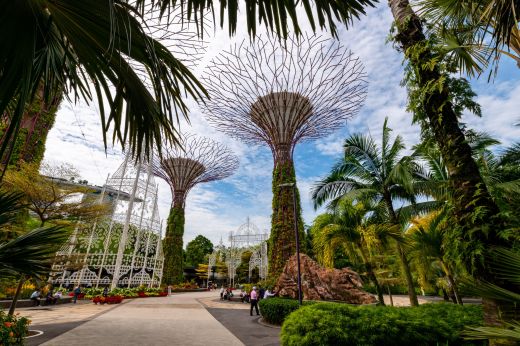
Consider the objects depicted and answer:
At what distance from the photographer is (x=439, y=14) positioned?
13.8 feet

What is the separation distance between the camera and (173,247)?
26672 mm

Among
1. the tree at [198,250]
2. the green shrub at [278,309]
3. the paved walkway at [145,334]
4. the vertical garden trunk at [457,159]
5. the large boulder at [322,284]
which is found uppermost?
the tree at [198,250]

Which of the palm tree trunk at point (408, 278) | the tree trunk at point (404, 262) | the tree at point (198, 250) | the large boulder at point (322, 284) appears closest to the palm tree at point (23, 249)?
the tree trunk at point (404, 262)

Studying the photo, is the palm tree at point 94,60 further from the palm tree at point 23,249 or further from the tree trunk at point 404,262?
the tree trunk at point 404,262

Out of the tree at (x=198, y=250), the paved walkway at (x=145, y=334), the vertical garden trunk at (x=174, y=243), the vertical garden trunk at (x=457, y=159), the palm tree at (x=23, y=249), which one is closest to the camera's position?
the vertical garden trunk at (x=457, y=159)

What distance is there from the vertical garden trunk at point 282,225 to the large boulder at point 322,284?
768 mm

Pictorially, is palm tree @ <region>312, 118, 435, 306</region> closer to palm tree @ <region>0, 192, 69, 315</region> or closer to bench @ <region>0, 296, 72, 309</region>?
palm tree @ <region>0, 192, 69, 315</region>

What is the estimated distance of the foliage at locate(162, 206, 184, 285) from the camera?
26.6 meters

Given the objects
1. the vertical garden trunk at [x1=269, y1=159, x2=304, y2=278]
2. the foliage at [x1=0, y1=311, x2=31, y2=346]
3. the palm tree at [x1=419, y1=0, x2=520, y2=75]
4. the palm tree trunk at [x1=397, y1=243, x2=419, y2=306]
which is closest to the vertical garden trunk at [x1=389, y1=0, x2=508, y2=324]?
the palm tree at [x1=419, y1=0, x2=520, y2=75]

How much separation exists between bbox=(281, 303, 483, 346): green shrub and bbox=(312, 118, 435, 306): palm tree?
17.8 feet

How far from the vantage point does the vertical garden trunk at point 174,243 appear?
→ 26578 mm

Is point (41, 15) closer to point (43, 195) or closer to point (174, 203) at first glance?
point (43, 195)

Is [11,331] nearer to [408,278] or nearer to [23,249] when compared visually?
[23,249]

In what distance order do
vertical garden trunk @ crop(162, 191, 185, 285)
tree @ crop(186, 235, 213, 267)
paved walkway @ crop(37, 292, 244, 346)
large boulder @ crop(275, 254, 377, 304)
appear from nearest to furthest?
1. paved walkway @ crop(37, 292, 244, 346)
2. large boulder @ crop(275, 254, 377, 304)
3. vertical garden trunk @ crop(162, 191, 185, 285)
4. tree @ crop(186, 235, 213, 267)
